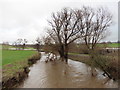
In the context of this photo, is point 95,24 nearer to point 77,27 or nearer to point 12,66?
point 77,27

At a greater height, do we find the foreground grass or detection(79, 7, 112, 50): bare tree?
detection(79, 7, 112, 50): bare tree

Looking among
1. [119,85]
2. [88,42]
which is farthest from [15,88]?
[88,42]

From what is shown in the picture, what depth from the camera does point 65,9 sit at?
15992mm

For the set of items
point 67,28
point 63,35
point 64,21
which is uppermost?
point 64,21

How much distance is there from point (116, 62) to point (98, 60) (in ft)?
4.27

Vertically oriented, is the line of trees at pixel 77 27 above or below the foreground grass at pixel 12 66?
above

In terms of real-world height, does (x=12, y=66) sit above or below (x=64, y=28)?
below

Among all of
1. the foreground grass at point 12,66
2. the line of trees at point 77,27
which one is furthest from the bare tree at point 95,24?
the foreground grass at point 12,66

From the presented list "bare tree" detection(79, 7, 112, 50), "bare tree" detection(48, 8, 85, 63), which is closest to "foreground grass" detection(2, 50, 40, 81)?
"bare tree" detection(48, 8, 85, 63)

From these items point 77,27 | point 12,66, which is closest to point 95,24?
point 77,27

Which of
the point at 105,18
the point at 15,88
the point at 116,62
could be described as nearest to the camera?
the point at 15,88

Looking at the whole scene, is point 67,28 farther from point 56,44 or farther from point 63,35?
point 56,44

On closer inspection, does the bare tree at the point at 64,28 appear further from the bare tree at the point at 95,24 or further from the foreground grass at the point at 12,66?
the foreground grass at the point at 12,66

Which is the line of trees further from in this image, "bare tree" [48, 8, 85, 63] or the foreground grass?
the foreground grass
